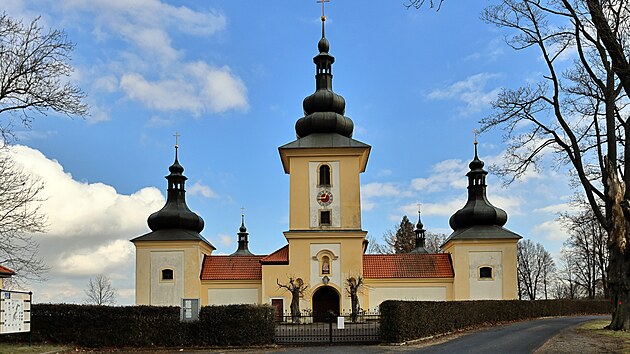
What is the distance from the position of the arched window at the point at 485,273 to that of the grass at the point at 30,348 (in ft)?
80.0

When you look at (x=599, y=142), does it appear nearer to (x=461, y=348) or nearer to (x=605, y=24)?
(x=605, y=24)

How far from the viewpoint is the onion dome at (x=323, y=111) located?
37.5 m

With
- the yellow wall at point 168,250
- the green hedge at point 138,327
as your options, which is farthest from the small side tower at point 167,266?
the green hedge at point 138,327

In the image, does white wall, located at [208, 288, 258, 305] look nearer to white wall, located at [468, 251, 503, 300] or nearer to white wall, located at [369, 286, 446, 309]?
white wall, located at [369, 286, 446, 309]

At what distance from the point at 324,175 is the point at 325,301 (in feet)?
22.7

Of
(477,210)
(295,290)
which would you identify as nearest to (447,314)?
(295,290)

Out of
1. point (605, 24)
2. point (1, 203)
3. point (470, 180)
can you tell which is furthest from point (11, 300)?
point (470, 180)

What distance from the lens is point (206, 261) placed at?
39.0m

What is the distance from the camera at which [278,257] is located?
3662 centimetres

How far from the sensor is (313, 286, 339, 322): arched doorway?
116 feet

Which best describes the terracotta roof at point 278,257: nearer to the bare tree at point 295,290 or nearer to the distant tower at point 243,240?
the bare tree at point 295,290

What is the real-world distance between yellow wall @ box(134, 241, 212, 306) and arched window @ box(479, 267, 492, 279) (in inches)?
633

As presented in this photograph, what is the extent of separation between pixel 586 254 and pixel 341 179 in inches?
1050

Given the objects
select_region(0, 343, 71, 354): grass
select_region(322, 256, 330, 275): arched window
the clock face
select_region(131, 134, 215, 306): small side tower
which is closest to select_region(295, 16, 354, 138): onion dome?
the clock face
